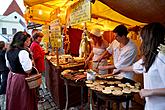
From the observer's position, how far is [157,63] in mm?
1502

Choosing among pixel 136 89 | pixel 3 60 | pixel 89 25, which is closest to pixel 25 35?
pixel 3 60

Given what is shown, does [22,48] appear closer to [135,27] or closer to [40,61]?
[40,61]

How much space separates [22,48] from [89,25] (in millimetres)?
3240

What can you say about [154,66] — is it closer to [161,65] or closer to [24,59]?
[161,65]

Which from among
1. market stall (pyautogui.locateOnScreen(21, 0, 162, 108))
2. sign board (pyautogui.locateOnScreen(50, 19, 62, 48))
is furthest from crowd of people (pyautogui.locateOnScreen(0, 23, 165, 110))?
sign board (pyautogui.locateOnScreen(50, 19, 62, 48))

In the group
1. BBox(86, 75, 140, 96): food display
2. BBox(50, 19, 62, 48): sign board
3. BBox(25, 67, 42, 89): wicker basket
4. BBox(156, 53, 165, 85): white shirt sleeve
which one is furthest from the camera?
BBox(50, 19, 62, 48): sign board

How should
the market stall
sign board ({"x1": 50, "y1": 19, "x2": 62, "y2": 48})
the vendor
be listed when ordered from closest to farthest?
the market stall → sign board ({"x1": 50, "y1": 19, "x2": 62, "y2": 48}) → the vendor

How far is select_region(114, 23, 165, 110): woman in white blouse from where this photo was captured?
1490mm

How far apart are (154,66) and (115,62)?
72.4 inches

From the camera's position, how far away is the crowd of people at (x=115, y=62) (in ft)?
5.08

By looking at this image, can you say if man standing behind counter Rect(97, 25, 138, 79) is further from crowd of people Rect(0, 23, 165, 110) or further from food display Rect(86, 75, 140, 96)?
food display Rect(86, 75, 140, 96)

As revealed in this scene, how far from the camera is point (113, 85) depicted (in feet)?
8.09

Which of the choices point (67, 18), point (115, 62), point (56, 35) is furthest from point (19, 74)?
point (115, 62)

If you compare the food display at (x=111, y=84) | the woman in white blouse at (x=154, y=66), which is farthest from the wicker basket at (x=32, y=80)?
the woman in white blouse at (x=154, y=66)
